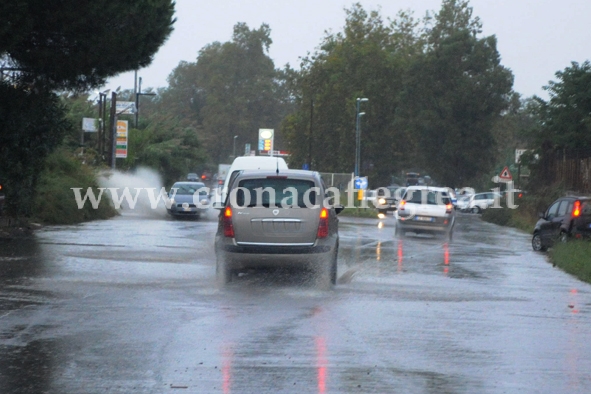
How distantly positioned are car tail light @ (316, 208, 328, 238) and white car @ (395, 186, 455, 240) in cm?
1470

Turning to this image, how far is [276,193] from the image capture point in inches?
590

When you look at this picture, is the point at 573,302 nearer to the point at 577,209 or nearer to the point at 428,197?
the point at 577,209

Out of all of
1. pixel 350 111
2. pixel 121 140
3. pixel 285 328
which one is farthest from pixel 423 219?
pixel 350 111

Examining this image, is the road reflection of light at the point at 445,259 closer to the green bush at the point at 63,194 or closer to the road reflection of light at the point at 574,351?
the road reflection of light at the point at 574,351

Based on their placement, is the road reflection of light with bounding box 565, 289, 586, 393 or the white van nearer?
the road reflection of light with bounding box 565, 289, 586, 393

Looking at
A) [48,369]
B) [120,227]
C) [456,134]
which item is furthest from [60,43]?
[456,134]

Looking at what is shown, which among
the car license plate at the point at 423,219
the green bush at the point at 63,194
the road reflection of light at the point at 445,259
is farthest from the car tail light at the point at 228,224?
the car license plate at the point at 423,219

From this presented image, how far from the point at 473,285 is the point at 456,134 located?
206ft

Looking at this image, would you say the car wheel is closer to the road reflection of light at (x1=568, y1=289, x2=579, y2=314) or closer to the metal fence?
the road reflection of light at (x1=568, y1=289, x2=579, y2=314)

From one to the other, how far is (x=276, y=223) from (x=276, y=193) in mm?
502

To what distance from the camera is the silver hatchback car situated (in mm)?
→ 14812

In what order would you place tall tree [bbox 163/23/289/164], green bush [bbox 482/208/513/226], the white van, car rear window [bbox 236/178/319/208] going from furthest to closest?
1. tall tree [bbox 163/23/289/164]
2. green bush [bbox 482/208/513/226]
3. the white van
4. car rear window [bbox 236/178/319/208]

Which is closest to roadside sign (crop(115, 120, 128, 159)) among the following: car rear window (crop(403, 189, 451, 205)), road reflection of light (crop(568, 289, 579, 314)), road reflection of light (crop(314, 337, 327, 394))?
car rear window (crop(403, 189, 451, 205))

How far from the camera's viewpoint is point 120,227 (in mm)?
30109
